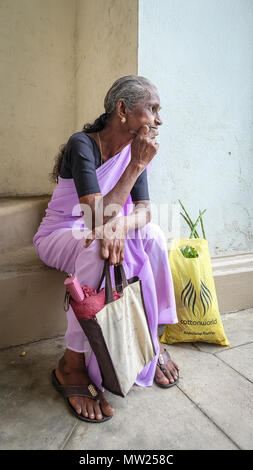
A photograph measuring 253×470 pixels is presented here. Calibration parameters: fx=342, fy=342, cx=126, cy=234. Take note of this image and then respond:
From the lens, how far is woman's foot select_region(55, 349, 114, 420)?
1360mm

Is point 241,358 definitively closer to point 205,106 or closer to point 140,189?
point 140,189

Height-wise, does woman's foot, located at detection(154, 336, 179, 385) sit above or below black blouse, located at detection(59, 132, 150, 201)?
below

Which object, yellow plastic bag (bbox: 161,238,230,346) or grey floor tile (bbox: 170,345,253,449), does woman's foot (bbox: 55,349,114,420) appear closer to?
grey floor tile (bbox: 170,345,253,449)

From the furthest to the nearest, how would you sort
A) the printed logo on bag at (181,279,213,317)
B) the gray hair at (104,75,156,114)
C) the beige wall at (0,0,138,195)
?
the beige wall at (0,0,138,195) < the printed logo on bag at (181,279,213,317) < the gray hair at (104,75,156,114)

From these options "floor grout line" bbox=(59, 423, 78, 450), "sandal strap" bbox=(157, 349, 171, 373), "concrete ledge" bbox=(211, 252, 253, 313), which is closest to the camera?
"floor grout line" bbox=(59, 423, 78, 450)

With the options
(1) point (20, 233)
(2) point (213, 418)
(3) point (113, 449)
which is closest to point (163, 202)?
(1) point (20, 233)

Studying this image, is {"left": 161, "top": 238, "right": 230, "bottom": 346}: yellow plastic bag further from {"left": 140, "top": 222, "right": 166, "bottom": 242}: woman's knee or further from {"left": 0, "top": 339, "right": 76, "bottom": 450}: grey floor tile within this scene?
{"left": 0, "top": 339, "right": 76, "bottom": 450}: grey floor tile

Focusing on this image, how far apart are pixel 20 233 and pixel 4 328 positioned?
60 centimetres

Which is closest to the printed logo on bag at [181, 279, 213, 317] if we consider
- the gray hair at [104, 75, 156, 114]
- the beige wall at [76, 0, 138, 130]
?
the gray hair at [104, 75, 156, 114]

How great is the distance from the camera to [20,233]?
2.15 meters

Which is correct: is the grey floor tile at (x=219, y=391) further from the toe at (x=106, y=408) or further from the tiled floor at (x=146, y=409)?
the toe at (x=106, y=408)

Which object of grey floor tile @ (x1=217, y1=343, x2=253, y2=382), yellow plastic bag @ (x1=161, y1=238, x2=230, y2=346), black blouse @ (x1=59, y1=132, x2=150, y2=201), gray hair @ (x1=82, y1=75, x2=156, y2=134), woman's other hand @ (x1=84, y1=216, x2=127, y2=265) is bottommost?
grey floor tile @ (x1=217, y1=343, x2=253, y2=382)

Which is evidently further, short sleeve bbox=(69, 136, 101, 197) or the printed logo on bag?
the printed logo on bag

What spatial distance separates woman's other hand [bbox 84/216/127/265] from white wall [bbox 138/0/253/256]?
672mm
